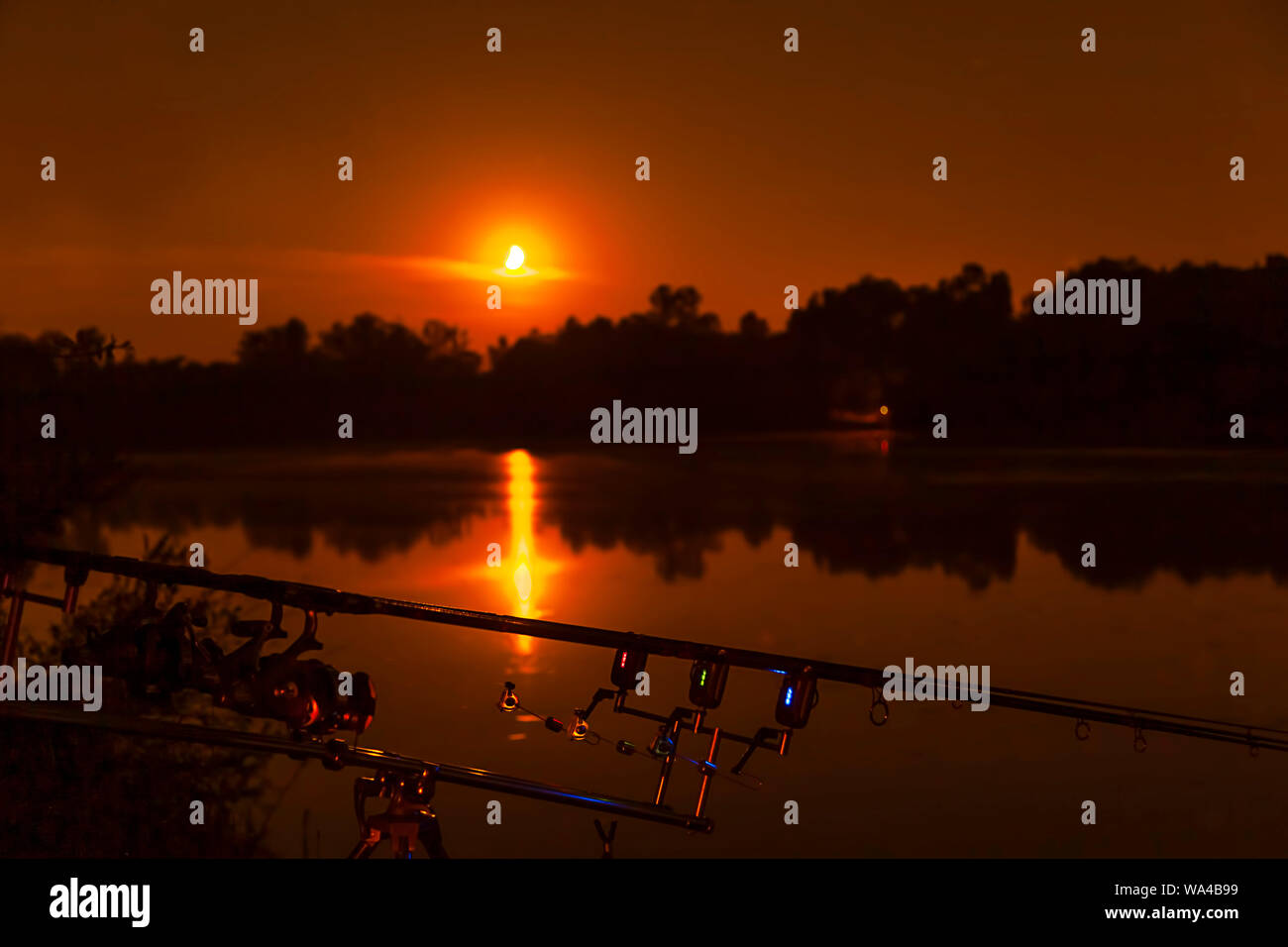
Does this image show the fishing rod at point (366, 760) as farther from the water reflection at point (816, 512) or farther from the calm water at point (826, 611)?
the water reflection at point (816, 512)

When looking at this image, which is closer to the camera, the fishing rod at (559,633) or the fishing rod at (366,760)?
the fishing rod at (366,760)

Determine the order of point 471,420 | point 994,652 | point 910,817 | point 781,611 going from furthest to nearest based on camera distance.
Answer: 1. point 471,420
2. point 781,611
3. point 994,652
4. point 910,817

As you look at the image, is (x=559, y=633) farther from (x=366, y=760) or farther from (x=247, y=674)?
(x=247, y=674)

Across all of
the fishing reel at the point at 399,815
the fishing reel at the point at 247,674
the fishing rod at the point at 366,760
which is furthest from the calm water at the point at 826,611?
the fishing reel at the point at 247,674

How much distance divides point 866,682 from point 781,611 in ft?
105

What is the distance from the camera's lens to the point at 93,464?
9.95 meters

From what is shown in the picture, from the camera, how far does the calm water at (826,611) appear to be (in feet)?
62.2

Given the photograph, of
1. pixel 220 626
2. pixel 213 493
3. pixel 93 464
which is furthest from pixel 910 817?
pixel 213 493

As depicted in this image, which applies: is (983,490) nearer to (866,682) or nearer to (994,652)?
(994,652)

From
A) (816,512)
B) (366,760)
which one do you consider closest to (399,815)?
(366,760)

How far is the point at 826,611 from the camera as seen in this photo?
35.8 meters

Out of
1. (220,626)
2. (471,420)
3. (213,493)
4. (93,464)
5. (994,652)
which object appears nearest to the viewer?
(93,464)

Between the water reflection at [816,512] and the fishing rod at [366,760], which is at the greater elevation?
the water reflection at [816,512]

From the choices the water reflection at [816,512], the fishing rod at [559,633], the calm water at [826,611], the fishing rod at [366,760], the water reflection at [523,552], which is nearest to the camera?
the fishing rod at [366,760]
